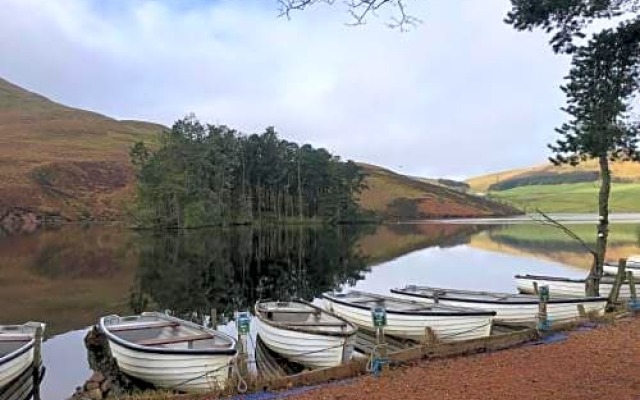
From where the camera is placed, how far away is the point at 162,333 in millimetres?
17312

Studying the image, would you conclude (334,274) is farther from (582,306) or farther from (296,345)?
(296,345)

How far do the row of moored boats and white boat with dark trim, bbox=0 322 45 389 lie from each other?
0.9 inches

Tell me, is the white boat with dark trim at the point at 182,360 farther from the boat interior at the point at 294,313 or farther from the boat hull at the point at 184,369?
the boat interior at the point at 294,313

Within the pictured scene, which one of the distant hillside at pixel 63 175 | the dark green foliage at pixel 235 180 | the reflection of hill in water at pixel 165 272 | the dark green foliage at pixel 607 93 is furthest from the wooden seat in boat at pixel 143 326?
the distant hillside at pixel 63 175

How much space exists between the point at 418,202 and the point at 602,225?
151 m

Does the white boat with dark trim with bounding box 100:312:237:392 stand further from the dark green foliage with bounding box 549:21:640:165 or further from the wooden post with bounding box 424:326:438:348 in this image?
the dark green foliage with bounding box 549:21:640:165

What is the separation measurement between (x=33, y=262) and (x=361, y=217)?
76.1 metres

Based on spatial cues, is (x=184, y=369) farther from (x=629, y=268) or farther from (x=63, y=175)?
(x=63, y=175)

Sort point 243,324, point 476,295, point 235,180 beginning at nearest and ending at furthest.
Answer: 1. point 243,324
2. point 476,295
3. point 235,180

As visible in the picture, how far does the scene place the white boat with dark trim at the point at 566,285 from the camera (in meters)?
24.6

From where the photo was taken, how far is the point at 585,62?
43.5ft

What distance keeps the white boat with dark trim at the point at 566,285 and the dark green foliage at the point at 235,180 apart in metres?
65.1

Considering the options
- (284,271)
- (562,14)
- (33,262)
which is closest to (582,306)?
(562,14)

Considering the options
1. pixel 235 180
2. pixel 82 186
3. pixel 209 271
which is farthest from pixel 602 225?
pixel 82 186
